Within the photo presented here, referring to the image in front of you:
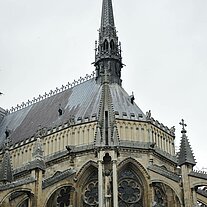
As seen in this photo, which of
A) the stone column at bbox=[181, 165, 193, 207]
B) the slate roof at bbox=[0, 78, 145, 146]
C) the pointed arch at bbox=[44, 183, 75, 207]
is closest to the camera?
the stone column at bbox=[181, 165, 193, 207]

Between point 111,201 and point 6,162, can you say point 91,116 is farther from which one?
point 111,201

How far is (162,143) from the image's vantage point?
87.0 feet

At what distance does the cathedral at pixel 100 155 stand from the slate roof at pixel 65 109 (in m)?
0.07

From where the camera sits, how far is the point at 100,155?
797 inches

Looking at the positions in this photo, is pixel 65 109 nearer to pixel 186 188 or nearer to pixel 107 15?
pixel 107 15

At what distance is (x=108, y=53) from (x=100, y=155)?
1076 centimetres

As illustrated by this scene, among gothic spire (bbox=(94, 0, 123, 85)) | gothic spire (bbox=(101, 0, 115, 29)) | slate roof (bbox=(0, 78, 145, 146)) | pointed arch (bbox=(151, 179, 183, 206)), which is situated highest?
gothic spire (bbox=(101, 0, 115, 29))

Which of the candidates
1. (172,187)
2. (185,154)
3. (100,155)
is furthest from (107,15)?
(100,155)

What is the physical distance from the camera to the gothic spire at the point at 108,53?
1156 inches

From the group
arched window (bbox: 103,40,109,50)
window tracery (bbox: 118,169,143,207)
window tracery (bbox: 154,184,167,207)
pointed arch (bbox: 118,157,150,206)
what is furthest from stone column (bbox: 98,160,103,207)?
arched window (bbox: 103,40,109,50)

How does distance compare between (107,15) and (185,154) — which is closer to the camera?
(185,154)

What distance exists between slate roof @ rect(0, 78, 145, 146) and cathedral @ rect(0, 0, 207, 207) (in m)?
0.07

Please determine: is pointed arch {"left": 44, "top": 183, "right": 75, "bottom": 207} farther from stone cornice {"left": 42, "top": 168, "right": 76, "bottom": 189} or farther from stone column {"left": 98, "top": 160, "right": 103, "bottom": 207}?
stone column {"left": 98, "top": 160, "right": 103, "bottom": 207}

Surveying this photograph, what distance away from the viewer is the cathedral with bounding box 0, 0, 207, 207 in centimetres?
2139
